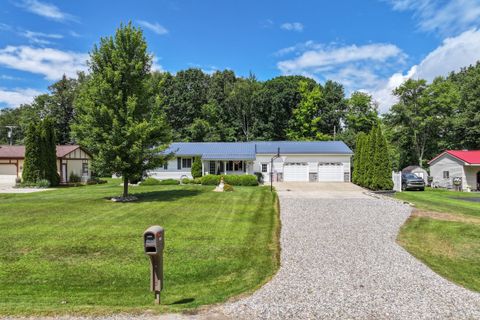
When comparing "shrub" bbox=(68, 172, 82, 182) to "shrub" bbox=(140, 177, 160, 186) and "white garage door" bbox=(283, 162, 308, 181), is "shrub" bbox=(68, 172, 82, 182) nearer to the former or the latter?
"shrub" bbox=(140, 177, 160, 186)

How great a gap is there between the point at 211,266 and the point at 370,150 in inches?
857

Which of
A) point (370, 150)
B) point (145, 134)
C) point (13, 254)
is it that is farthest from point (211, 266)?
point (370, 150)

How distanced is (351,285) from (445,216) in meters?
9.89

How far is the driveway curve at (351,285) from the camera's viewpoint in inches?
196

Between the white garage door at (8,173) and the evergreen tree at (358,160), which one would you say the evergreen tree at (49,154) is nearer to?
the white garage door at (8,173)

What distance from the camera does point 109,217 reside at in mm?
12797

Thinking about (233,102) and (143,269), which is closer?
(143,269)

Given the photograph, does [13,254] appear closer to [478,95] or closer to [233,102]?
[233,102]

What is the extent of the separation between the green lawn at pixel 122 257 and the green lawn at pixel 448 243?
3692 millimetres

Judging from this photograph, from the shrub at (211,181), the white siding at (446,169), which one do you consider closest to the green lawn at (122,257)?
the shrub at (211,181)

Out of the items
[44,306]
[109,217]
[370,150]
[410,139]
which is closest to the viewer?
[44,306]

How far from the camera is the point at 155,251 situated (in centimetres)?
514

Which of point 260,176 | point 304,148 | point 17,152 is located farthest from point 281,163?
point 17,152

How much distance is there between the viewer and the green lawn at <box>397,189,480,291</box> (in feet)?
23.7
